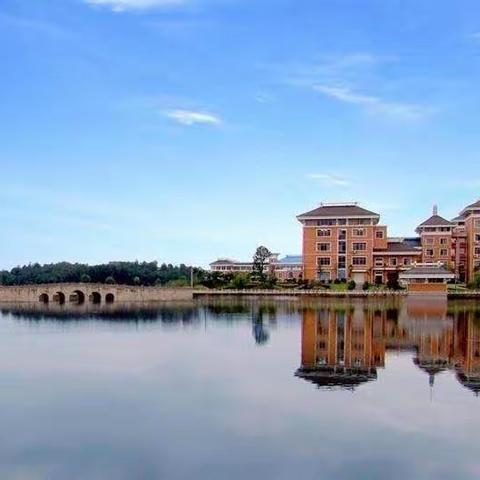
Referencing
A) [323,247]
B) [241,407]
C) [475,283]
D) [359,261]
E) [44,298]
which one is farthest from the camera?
[323,247]

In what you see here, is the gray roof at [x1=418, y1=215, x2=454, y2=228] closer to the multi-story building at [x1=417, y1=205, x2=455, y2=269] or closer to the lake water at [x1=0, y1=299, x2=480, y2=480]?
the multi-story building at [x1=417, y1=205, x2=455, y2=269]

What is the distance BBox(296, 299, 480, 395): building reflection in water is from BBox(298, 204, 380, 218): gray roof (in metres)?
25.7

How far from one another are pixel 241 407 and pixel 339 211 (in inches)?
2218

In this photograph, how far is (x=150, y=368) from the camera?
755 inches

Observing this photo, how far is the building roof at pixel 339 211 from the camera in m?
67.7

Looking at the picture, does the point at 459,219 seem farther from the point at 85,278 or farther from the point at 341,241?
the point at 85,278

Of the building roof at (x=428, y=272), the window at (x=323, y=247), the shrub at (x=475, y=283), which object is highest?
the window at (x=323, y=247)

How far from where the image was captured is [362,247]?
222ft

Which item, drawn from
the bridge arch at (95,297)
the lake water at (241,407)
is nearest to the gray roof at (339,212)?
the bridge arch at (95,297)

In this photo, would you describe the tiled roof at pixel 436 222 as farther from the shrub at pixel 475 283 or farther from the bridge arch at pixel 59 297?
the bridge arch at pixel 59 297

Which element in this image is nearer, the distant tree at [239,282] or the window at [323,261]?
the distant tree at [239,282]

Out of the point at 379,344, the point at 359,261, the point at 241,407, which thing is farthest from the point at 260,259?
the point at 241,407

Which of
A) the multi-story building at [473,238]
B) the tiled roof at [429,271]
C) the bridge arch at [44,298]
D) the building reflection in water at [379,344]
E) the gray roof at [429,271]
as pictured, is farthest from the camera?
the multi-story building at [473,238]

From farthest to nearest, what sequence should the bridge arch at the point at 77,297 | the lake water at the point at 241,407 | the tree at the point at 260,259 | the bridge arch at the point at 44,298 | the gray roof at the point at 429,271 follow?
1. the tree at the point at 260,259
2. the bridge arch at the point at 77,297
3. the bridge arch at the point at 44,298
4. the gray roof at the point at 429,271
5. the lake water at the point at 241,407
